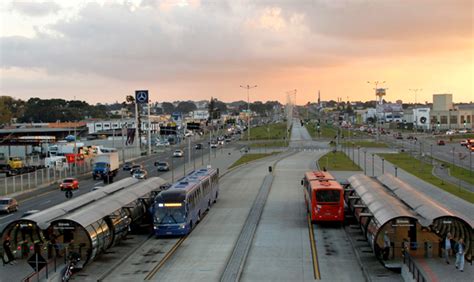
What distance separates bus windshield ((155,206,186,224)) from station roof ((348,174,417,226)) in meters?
9.54

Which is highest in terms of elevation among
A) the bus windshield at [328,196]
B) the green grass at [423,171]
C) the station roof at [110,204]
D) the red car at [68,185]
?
the station roof at [110,204]

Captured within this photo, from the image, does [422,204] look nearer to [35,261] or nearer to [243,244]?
[243,244]

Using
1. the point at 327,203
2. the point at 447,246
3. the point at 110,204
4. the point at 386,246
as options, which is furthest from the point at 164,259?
the point at 447,246

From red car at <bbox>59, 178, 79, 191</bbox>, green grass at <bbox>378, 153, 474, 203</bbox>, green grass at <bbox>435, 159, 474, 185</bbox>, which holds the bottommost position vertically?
green grass at <bbox>435, 159, 474, 185</bbox>

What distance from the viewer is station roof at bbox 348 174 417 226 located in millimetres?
24350

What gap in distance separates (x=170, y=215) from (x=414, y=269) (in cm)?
1447

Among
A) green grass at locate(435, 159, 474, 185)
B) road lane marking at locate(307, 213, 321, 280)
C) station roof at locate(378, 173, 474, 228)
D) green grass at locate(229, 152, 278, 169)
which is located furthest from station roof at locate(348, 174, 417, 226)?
green grass at locate(229, 152, 278, 169)

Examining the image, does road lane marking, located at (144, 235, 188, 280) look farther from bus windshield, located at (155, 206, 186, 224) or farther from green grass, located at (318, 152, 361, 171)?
green grass, located at (318, 152, 361, 171)

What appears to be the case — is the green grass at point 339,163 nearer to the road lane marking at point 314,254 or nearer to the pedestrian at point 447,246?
the road lane marking at point 314,254

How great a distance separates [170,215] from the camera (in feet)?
105

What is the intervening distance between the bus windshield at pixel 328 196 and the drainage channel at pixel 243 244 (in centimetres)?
413

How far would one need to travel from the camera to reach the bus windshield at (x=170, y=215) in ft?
104

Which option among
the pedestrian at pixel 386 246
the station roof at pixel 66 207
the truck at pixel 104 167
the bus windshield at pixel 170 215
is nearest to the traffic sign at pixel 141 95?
the truck at pixel 104 167

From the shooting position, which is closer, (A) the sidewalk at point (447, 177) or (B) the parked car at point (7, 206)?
(B) the parked car at point (7, 206)
